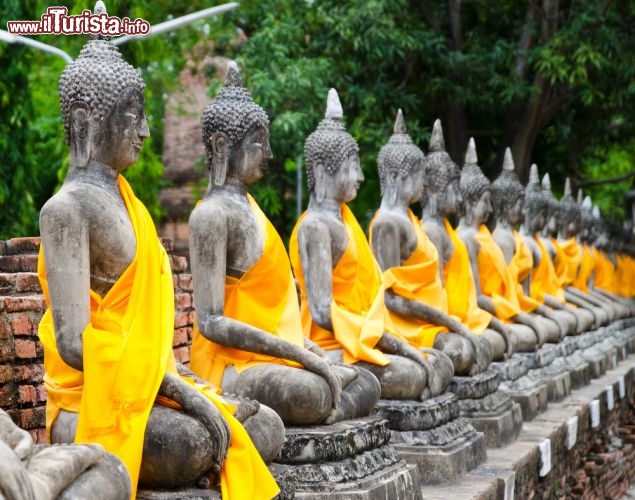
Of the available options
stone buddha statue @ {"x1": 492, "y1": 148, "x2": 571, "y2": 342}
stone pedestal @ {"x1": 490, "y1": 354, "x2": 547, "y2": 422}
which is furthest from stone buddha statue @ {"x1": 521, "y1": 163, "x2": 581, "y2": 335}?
stone pedestal @ {"x1": 490, "y1": 354, "x2": 547, "y2": 422}

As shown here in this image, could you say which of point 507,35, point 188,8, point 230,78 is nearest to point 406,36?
point 507,35

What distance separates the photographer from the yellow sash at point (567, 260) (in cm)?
1238

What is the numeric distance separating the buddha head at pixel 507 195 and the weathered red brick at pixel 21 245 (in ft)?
16.3

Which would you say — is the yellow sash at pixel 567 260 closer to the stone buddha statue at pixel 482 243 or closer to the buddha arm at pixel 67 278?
the stone buddha statue at pixel 482 243

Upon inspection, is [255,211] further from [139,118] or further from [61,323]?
[61,323]

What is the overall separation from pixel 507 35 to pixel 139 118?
36.5 feet

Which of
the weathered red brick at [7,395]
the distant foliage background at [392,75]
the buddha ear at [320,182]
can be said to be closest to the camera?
the weathered red brick at [7,395]

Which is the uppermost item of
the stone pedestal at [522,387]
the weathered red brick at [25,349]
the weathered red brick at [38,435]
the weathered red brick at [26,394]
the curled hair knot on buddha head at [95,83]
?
the curled hair knot on buddha head at [95,83]

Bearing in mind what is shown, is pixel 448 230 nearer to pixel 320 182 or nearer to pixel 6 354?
pixel 320 182

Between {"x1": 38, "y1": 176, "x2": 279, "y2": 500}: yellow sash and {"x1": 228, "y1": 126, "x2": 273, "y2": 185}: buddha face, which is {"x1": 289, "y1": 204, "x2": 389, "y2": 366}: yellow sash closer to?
{"x1": 228, "y1": 126, "x2": 273, "y2": 185}: buddha face

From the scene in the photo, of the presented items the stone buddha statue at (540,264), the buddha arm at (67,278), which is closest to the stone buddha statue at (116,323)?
the buddha arm at (67,278)

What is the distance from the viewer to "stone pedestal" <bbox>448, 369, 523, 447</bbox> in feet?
22.6

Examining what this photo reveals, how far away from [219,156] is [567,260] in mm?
8590

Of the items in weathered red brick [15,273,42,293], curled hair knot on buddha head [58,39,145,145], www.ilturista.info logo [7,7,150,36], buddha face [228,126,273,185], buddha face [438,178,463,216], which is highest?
www.ilturista.info logo [7,7,150,36]
